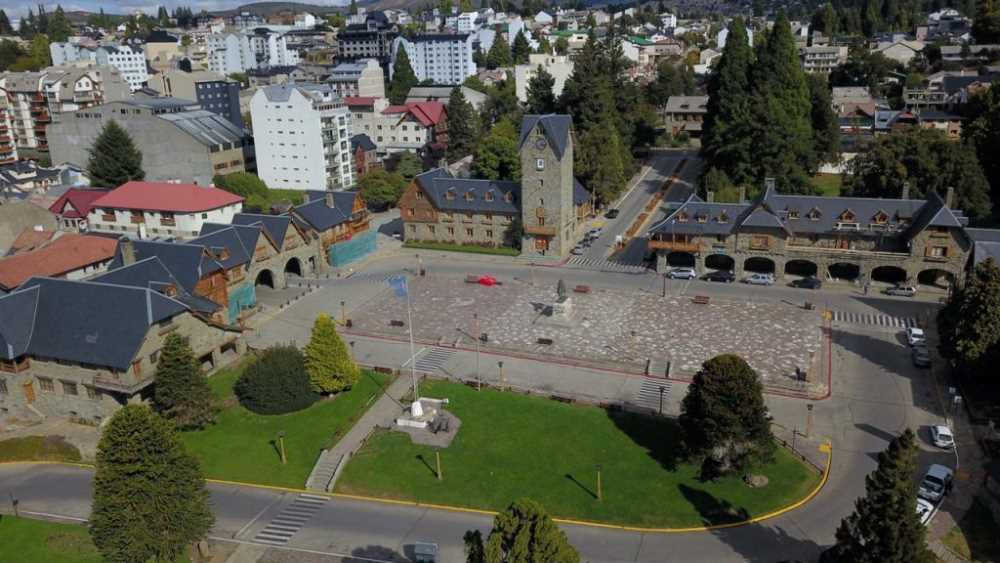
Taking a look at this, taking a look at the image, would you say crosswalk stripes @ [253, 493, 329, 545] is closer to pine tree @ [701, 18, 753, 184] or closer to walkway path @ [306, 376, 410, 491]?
walkway path @ [306, 376, 410, 491]

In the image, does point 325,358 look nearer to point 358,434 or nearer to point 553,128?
point 358,434

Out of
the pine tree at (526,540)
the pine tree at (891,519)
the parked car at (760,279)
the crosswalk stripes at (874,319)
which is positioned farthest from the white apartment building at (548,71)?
the pine tree at (526,540)

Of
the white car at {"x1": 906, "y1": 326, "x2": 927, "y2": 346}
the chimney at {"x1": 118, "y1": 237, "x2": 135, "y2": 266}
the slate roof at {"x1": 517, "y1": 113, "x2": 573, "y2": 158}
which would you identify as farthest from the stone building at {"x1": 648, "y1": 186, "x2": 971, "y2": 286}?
the chimney at {"x1": 118, "y1": 237, "x2": 135, "y2": 266}

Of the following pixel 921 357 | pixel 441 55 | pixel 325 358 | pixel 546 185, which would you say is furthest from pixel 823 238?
pixel 441 55

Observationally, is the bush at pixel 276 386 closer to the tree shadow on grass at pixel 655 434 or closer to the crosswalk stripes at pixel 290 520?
the crosswalk stripes at pixel 290 520

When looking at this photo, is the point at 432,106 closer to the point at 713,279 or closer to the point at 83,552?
the point at 713,279
